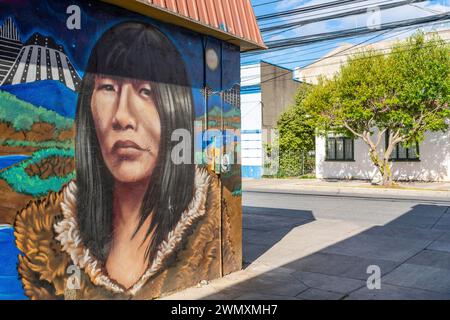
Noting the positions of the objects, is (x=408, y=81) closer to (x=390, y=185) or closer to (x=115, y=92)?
(x=390, y=185)

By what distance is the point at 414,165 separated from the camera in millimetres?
26031

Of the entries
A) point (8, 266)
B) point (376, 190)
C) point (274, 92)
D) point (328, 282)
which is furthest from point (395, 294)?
point (274, 92)

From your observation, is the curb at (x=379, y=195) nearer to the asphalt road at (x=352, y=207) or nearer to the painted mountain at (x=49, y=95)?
the asphalt road at (x=352, y=207)

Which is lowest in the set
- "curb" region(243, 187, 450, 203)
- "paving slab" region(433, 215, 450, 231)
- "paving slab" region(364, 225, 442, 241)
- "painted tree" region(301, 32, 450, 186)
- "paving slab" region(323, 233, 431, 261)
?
"paving slab" region(323, 233, 431, 261)

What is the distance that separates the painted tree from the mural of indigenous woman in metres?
17.1

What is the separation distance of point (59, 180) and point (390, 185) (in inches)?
821

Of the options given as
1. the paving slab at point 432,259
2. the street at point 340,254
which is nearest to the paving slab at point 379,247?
the street at point 340,254

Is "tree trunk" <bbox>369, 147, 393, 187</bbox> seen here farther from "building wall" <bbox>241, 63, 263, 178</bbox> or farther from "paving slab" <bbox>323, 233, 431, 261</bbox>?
"paving slab" <bbox>323, 233, 431, 261</bbox>

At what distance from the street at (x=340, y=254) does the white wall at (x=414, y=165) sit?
1158cm

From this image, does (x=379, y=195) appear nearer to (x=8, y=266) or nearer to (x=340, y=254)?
(x=340, y=254)

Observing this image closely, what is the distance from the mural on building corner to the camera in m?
4.17

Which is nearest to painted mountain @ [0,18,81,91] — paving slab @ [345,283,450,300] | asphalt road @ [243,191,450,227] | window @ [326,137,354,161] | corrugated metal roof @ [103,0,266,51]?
corrugated metal roof @ [103,0,266,51]

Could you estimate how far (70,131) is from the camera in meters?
4.64
